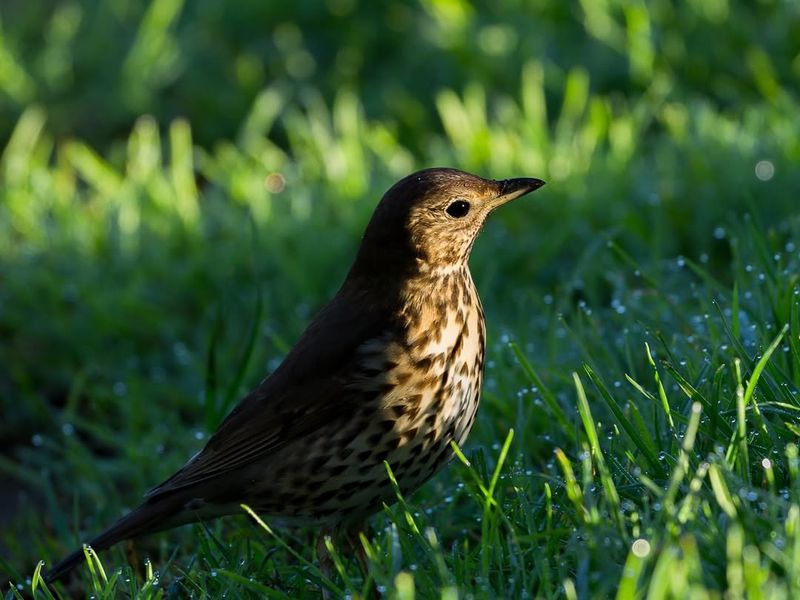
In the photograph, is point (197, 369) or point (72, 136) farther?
point (72, 136)

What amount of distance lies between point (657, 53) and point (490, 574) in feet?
14.0

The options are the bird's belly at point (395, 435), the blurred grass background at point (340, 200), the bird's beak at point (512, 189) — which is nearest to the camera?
the bird's belly at point (395, 435)

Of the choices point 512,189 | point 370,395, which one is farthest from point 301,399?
point 512,189

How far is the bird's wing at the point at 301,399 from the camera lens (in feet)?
12.0

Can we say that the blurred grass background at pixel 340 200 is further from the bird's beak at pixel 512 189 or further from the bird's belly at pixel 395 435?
the bird's beak at pixel 512 189

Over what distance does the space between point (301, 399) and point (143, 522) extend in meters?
0.57

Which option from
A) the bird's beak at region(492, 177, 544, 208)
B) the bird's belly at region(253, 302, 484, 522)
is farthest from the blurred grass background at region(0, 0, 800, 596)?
the bird's beak at region(492, 177, 544, 208)

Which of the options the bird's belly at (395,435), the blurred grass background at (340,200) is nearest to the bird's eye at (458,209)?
the bird's belly at (395,435)

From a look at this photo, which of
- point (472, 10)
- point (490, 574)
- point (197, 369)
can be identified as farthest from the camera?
point (472, 10)

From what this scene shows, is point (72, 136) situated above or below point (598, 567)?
above

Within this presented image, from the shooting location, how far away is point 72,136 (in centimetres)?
760

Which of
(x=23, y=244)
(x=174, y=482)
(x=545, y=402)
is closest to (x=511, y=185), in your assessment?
(x=545, y=402)

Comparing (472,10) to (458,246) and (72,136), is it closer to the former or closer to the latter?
(72,136)

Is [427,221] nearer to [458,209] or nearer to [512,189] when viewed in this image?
[458,209]
